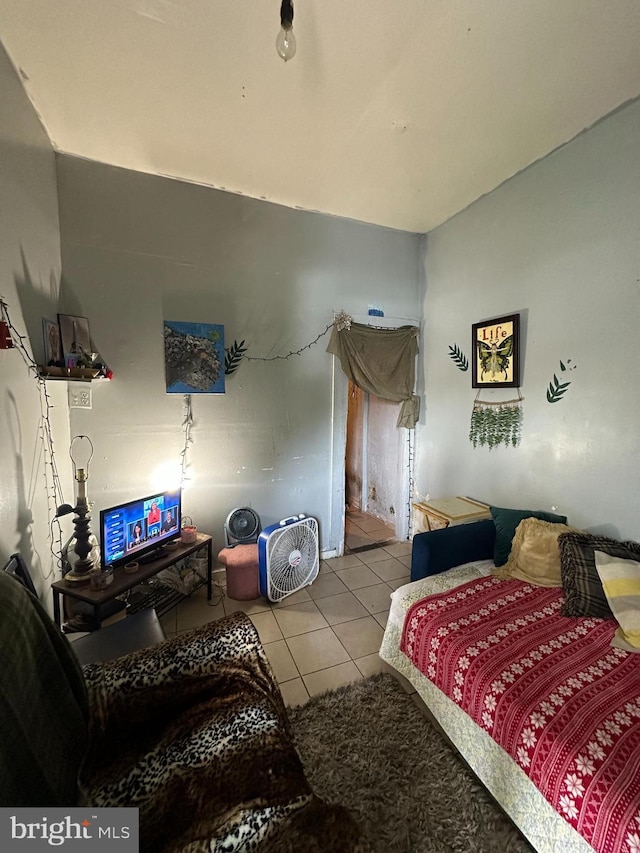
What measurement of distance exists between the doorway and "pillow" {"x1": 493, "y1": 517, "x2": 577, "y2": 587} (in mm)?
1434

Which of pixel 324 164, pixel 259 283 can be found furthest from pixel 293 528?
pixel 324 164

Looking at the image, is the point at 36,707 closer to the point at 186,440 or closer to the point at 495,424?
the point at 186,440

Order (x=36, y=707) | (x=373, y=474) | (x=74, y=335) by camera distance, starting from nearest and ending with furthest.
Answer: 1. (x=36, y=707)
2. (x=74, y=335)
3. (x=373, y=474)

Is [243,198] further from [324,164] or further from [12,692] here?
[12,692]

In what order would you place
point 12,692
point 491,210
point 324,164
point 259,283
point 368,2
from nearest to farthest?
point 12,692
point 368,2
point 324,164
point 491,210
point 259,283

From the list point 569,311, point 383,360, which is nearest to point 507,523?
point 569,311

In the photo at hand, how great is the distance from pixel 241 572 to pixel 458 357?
2.31 m

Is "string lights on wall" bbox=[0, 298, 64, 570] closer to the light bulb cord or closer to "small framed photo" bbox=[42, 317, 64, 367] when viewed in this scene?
"small framed photo" bbox=[42, 317, 64, 367]

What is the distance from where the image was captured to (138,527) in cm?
200

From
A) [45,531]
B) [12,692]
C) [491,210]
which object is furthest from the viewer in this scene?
[491,210]

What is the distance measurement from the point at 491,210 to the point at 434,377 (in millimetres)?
1267

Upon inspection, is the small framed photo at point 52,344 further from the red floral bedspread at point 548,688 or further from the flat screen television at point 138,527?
the red floral bedspread at point 548,688

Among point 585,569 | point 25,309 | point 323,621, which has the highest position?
point 25,309

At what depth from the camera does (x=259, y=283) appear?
2.57 m
